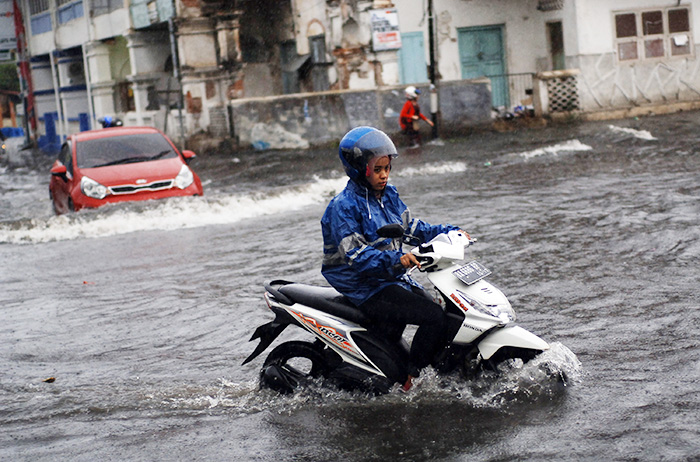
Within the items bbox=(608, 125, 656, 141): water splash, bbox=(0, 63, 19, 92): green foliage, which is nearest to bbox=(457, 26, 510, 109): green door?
bbox=(608, 125, 656, 141): water splash

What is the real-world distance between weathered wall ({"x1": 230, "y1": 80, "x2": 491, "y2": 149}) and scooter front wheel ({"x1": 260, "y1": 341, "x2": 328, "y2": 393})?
62.7 ft

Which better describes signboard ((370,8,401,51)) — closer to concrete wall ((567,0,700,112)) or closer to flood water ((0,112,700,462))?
concrete wall ((567,0,700,112))

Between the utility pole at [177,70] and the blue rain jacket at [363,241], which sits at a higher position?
the utility pole at [177,70]

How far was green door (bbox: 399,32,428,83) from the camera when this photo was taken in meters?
27.7

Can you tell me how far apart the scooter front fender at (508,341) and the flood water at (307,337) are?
0.25m

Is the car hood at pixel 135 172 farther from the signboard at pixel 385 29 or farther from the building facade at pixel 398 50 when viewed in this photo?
the signboard at pixel 385 29

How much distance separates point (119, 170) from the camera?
46.1 ft

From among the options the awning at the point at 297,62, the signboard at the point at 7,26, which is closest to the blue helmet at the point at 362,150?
the awning at the point at 297,62

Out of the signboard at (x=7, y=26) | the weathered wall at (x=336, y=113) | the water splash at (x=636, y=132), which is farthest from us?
the signboard at (x=7, y=26)

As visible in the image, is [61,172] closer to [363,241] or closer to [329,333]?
[329,333]

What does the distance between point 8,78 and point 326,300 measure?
2676 inches

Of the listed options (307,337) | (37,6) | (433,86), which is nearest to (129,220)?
(307,337)

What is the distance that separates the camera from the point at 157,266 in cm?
1037

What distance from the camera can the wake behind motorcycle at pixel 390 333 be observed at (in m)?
4.88
